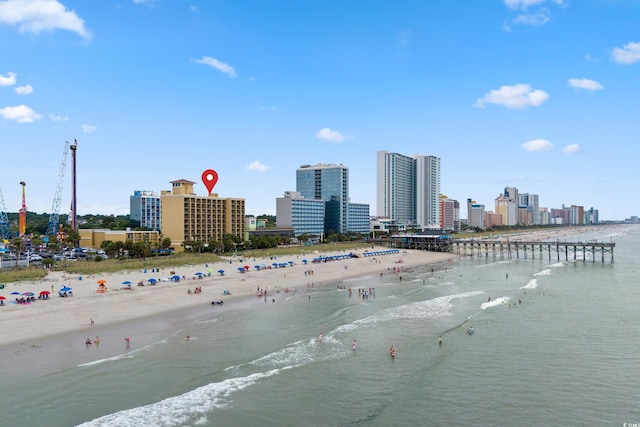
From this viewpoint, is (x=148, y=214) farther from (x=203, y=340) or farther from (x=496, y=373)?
(x=496, y=373)

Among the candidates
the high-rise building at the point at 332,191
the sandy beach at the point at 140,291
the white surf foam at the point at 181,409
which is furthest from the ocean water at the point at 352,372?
the high-rise building at the point at 332,191

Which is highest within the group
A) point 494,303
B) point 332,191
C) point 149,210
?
point 332,191

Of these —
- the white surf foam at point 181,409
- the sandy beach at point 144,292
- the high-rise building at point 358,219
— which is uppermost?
the high-rise building at point 358,219

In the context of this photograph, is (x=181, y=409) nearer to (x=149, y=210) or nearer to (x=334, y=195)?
(x=149, y=210)

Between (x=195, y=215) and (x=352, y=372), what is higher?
(x=195, y=215)

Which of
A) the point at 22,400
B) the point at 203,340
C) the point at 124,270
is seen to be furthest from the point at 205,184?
the point at 22,400

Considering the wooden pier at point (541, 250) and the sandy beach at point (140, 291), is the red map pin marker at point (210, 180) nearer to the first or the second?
the sandy beach at point (140, 291)

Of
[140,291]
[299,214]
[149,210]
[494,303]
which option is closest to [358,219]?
[299,214]
